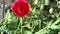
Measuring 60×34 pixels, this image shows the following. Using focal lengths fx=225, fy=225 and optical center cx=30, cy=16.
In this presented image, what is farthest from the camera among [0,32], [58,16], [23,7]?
[0,32]

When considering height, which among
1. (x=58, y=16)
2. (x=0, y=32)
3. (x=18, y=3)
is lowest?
(x=0, y=32)

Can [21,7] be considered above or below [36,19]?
above

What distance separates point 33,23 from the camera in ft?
9.61

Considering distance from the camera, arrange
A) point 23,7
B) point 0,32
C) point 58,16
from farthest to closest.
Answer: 1. point 0,32
2. point 58,16
3. point 23,7

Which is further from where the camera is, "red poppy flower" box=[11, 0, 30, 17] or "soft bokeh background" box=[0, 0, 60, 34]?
"soft bokeh background" box=[0, 0, 60, 34]

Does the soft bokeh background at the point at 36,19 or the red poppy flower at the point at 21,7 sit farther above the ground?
the red poppy flower at the point at 21,7

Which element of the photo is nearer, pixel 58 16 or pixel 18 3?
pixel 18 3

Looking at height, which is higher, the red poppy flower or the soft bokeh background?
the red poppy flower


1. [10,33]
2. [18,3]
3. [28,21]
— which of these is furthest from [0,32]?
[18,3]

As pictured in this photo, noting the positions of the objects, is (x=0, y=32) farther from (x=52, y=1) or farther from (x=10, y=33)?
(x=52, y=1)

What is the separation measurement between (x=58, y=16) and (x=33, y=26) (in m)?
0.35

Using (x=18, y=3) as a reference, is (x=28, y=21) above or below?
below

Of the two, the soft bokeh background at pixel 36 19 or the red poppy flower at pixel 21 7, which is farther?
the soft bokeh background at pixel 36 19

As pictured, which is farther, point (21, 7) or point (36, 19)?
point (36, 19)
